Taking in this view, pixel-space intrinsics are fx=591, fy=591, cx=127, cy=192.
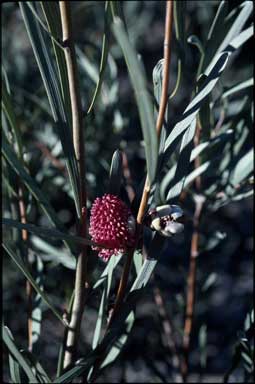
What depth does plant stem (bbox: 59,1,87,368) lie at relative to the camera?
0.34 meters

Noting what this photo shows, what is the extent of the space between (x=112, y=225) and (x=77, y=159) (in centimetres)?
5

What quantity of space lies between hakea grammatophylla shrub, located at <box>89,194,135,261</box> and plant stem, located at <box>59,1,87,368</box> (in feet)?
0.04

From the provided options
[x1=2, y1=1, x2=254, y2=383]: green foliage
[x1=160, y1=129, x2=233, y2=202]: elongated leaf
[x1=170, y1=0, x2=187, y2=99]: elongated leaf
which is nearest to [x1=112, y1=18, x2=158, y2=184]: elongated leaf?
[x1=2, y1=1, x2=254, y2=383]: green foliage

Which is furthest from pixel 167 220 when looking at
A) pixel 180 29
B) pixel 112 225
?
pixel 180 29

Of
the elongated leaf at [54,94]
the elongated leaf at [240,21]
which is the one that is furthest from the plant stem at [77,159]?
the elongated leaf at [240,21]

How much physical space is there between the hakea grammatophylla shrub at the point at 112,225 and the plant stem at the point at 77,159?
1 cm

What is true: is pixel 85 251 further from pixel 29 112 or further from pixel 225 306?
pixel 225 306

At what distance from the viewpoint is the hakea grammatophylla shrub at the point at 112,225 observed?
38 centimetres

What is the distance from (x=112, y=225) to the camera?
1.24ft

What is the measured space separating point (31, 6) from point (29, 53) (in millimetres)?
859

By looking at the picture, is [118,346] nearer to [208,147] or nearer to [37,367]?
[37,367]

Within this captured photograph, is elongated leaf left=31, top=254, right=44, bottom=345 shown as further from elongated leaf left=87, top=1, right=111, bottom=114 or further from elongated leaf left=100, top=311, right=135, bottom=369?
elongated leaf left=87, top=1, right=111, bottom=114

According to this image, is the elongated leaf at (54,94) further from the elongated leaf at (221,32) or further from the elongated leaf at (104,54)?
the elongated leaf at (221,32)

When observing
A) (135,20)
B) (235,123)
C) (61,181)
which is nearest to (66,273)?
(61,181)
